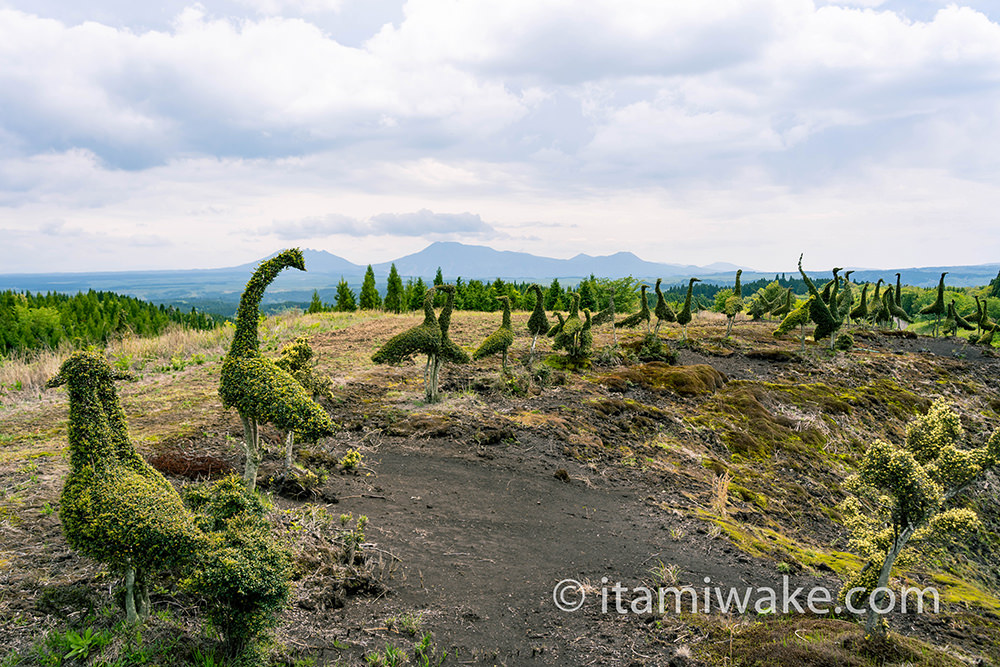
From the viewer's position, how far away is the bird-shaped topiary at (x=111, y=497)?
10.3 ft

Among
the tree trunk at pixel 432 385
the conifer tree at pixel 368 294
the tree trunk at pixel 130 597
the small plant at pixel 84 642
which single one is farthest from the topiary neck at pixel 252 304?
the conifer tree at pixel 368 294

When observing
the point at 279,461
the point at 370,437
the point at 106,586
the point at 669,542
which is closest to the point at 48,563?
the point at 106,586

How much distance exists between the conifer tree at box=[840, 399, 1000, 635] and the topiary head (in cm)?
597

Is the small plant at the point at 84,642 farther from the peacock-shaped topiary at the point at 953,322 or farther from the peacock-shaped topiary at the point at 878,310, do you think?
the peacock-shaped topiary at the point at 953,322

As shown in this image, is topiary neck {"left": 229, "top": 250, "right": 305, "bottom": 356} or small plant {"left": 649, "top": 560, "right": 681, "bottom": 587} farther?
small plant {"left": 649, "top": 560, "right": 681, "bottom": 587}

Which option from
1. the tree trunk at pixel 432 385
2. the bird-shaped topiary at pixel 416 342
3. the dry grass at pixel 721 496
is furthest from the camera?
the tree trunk at pixel 432 385

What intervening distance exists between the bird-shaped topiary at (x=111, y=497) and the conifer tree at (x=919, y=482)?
5.27 metres

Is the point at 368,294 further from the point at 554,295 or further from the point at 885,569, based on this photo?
the point at 885,569

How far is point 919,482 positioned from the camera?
149 inches

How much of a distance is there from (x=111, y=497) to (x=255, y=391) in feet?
3.94

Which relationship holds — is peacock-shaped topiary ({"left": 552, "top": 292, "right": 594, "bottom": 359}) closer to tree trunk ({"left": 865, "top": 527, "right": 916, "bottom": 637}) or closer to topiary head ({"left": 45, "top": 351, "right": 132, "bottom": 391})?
tree trunk ({"left": 865, "top": 527, "right": 916, "bottom": 637})

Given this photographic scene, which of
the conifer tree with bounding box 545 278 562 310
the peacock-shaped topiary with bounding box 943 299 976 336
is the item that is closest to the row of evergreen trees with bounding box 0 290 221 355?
the conifer tree with bounding box 545 278 562 310

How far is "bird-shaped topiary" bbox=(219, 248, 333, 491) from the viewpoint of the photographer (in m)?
4.10

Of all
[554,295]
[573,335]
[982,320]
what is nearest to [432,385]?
[573,335]
